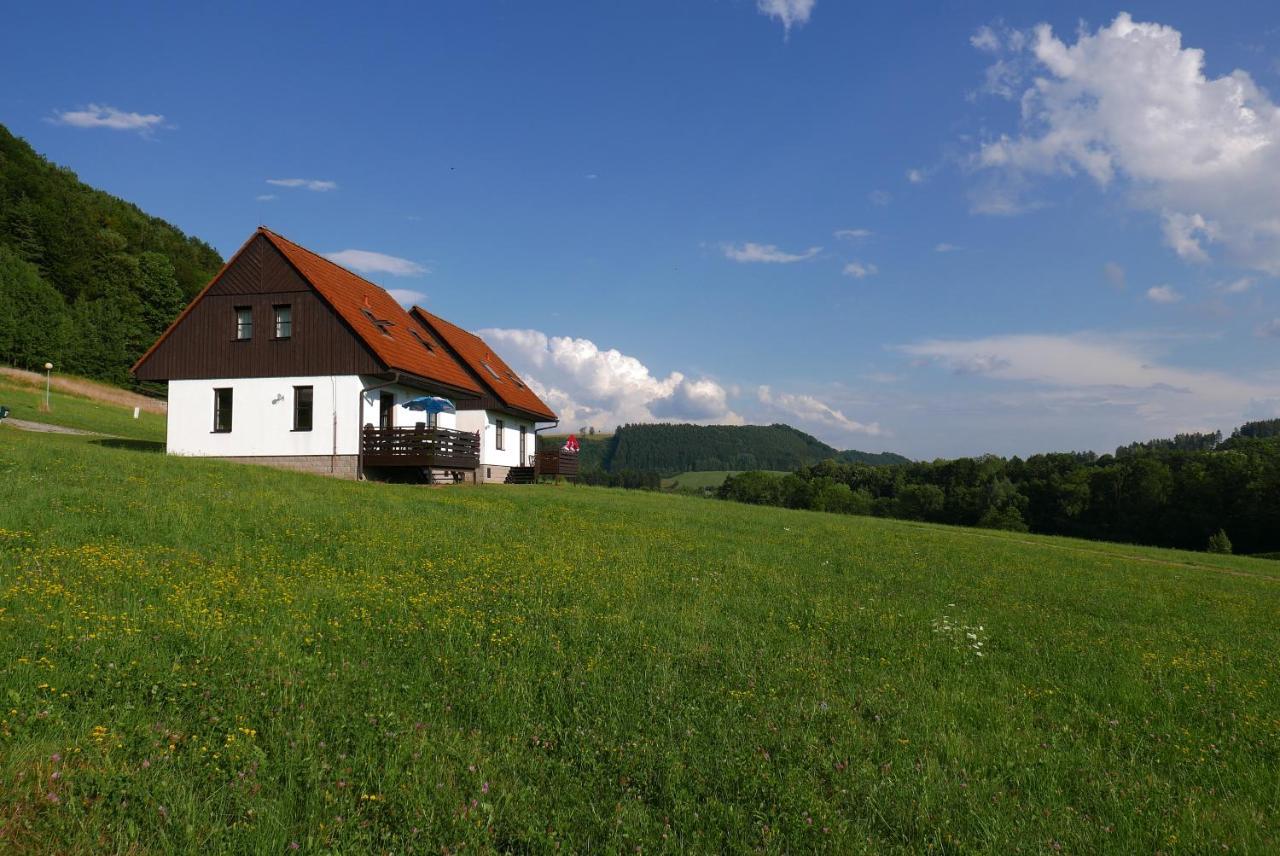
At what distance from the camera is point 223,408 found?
2803cm

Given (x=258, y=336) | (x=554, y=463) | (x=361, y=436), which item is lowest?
(x=554, y=463)

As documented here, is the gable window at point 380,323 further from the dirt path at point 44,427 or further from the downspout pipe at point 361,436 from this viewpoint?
the dirt path at point 44,427

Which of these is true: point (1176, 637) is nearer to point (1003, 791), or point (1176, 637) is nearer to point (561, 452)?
point (1003, 791)

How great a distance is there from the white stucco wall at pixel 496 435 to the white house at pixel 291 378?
4.52m

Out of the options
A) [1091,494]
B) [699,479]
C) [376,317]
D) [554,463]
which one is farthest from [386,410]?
[699,479]

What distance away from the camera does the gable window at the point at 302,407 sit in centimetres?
2708

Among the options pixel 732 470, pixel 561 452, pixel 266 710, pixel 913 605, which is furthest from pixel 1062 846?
pixel 732 470

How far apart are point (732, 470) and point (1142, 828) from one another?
18985 centimetres

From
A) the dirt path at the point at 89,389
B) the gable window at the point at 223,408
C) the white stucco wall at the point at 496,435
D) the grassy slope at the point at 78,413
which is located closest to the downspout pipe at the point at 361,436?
the gable window at the point at 223,408

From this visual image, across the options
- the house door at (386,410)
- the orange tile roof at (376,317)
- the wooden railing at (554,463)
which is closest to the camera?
the orange tile roof at (376,317)

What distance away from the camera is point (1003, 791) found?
17.9 ft

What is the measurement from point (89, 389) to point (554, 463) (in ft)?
129

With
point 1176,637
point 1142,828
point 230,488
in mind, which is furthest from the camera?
point 230,488

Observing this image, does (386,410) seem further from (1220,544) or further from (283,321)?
(1220,544)
